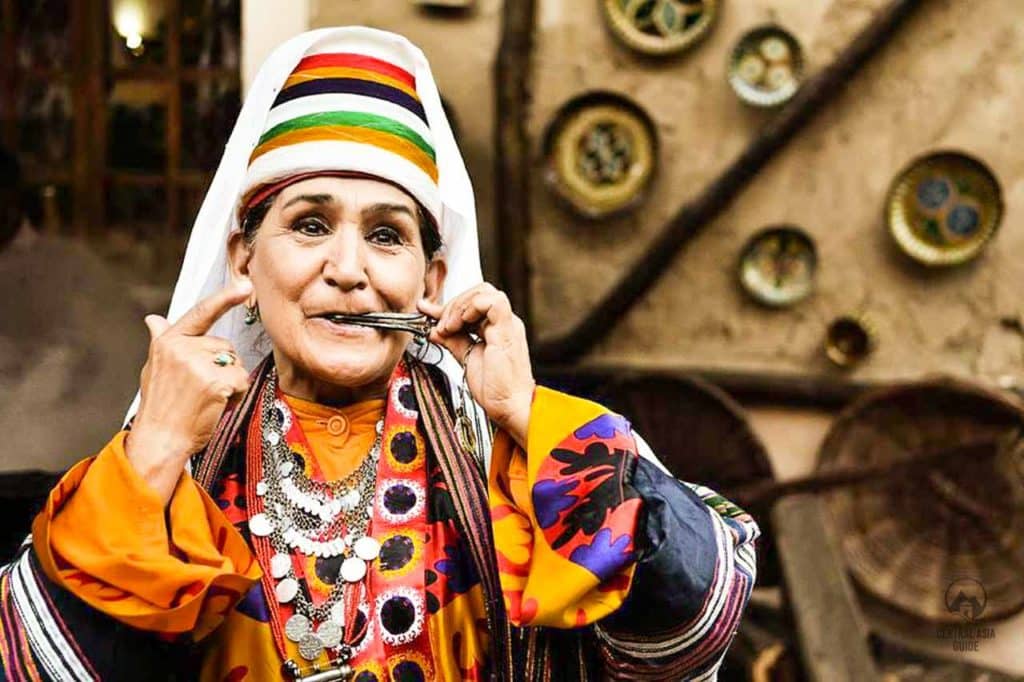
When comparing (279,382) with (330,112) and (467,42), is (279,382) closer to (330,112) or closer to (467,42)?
(330,112)

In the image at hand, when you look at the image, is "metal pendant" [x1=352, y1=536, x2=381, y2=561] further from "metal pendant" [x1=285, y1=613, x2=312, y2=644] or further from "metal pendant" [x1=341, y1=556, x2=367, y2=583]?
"metal pendant" [x1=285, y1=613, x2=312, y2=644]

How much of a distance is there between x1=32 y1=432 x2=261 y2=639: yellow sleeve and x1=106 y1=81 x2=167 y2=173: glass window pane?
2852 mm

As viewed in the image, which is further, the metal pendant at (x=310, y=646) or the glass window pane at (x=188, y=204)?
the glass window pane at (x=188, y=204)

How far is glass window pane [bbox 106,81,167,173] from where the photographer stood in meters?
4.02

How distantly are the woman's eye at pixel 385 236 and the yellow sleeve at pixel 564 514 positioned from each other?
338mm

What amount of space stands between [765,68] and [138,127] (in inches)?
97.7

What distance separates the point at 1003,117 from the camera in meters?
4.44

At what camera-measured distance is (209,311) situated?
146cm

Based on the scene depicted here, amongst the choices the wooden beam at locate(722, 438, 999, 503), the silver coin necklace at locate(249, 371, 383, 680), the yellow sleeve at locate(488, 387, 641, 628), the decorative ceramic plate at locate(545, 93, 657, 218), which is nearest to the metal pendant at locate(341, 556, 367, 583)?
the silver coin necklace at locate(249, 371, 383, 680)

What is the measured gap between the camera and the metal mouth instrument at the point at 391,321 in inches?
63.7

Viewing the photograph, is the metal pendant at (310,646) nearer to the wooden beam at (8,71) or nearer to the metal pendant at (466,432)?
the metal pendant at (466,432)

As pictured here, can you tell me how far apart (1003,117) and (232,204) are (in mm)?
3660

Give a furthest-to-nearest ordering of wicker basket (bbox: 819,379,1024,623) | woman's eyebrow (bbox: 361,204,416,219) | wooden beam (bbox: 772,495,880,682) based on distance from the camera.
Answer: wicker basket (bbox: 819,379,1024,623), wooden beam (bbox: 772,495,880,682), woman's eyebrow (bbox: 361,204,416,219)

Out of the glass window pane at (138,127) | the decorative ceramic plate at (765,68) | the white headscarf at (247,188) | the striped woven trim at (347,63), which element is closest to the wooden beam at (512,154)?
the decorative ceramic plate at (765,68)
